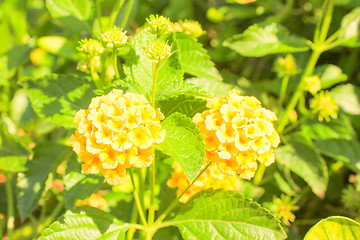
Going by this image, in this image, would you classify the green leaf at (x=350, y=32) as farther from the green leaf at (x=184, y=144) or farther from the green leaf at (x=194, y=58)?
the green leaf at (x=184, y=144)

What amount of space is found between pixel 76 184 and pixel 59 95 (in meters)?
0.25

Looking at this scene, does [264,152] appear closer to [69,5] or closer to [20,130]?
[69,5]

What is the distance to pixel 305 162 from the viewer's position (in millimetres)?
1335

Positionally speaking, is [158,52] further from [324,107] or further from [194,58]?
[324,107]

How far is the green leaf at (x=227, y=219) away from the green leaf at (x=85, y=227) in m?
0.14

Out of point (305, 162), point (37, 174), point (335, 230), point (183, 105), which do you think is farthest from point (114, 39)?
point (305, 162)

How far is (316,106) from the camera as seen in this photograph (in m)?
1.37

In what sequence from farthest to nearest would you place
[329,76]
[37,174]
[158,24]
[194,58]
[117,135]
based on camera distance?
1. [329,76]
2. [37,174]
3. [194,58]
4. [158,24]
5. [117,135]

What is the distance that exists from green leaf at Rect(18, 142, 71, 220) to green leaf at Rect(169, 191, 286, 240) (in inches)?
17.7

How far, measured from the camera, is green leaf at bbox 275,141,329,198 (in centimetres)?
129

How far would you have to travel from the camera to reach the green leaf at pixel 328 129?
1340 mm

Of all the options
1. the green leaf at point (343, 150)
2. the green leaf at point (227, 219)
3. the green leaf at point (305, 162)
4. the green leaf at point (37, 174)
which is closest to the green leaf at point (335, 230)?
the green leaf at point (227, 219)

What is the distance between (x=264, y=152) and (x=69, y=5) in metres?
0.81

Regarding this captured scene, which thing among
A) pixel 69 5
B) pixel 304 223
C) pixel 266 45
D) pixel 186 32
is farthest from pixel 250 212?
pixel 69 5
